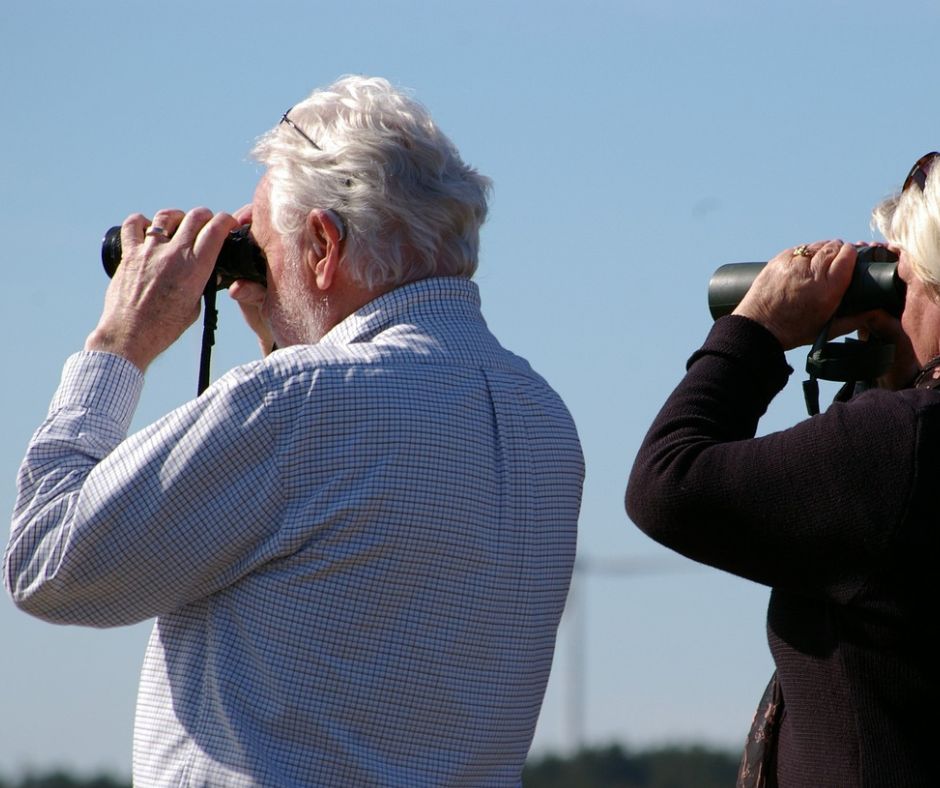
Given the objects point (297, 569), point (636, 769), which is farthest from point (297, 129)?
point (636, 769)

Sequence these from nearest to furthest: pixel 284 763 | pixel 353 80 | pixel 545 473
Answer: pixel 284 763 < pixel 545 473 < pixel 353 80

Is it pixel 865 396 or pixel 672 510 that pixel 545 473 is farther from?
pixel 865 396

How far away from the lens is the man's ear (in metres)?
2.96

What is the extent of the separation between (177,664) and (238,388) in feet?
1.40

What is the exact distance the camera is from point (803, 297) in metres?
3.23

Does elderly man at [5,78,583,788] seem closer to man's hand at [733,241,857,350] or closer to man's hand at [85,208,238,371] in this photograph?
man's hand at [85,208,238,371]

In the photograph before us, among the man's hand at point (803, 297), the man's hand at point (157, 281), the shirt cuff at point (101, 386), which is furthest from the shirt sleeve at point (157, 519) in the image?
the man's hand at point (803, 297)

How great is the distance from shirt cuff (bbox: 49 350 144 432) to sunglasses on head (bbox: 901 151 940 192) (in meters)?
1.37

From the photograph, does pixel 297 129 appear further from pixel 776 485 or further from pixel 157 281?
pixel 776 485

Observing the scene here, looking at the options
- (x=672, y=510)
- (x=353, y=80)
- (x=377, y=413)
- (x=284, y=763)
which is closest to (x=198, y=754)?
(x=284, y=763)

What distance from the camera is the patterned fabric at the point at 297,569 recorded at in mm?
2650

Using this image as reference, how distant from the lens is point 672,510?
300 centimetres

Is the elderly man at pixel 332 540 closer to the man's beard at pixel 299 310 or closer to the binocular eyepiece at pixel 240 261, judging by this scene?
the man's beard at pixel 299 310

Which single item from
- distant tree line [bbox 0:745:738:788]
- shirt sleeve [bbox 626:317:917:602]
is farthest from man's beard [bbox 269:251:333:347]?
distant tree line [bbox 0:745:738:788]
